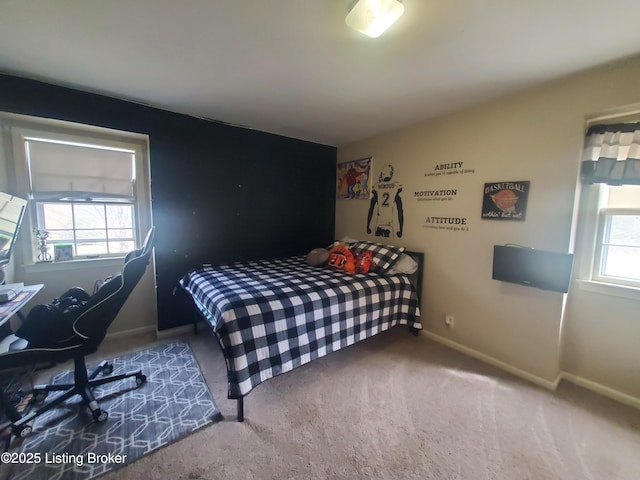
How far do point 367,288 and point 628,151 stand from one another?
6.73 ft

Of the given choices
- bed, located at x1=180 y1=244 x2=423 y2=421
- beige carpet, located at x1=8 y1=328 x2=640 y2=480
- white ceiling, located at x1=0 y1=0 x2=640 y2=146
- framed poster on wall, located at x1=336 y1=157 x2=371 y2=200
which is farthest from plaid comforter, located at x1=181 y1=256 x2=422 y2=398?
white ceiling, located at x1=0 y1=0 x2=640 y2=146

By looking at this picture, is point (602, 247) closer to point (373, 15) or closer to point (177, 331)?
point (373, 15)

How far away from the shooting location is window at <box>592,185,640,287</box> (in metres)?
1.83

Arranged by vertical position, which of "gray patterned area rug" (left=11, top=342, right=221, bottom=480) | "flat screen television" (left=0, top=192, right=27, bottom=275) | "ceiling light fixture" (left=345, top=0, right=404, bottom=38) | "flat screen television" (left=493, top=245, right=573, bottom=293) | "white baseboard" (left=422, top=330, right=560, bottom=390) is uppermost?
"ceiling light fixture" (left=345, top=0, right=404, bottom=38)

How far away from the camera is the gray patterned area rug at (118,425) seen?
135 cm

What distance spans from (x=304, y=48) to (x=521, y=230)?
2158mm

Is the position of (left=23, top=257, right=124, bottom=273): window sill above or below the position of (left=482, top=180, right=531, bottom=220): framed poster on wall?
below

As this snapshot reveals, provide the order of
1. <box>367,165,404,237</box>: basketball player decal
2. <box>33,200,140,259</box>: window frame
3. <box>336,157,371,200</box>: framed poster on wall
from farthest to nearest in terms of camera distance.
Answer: <box>336,157,371,200</box>: framed poster on wall
<box>367,165,404,237</box>: basketball player decal
<box>33,200,140,259</box>: window frame

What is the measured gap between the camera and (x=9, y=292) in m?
1.75

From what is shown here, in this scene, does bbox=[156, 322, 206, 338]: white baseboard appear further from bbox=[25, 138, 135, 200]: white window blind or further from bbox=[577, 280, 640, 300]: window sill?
bbox=[577, 280, 640, 300]: window sill

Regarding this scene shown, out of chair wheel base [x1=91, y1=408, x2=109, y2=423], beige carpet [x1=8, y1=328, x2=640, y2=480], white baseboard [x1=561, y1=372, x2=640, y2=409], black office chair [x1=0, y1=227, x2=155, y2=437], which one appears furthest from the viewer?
white baseboard [x1=561, y1=372, x2=640, y2=409]

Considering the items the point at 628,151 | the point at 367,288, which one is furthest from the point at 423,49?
the point at 367,288

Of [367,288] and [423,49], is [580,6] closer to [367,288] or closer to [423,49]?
[423,49]

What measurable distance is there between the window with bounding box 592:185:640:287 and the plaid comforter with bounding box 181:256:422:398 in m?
1.44
